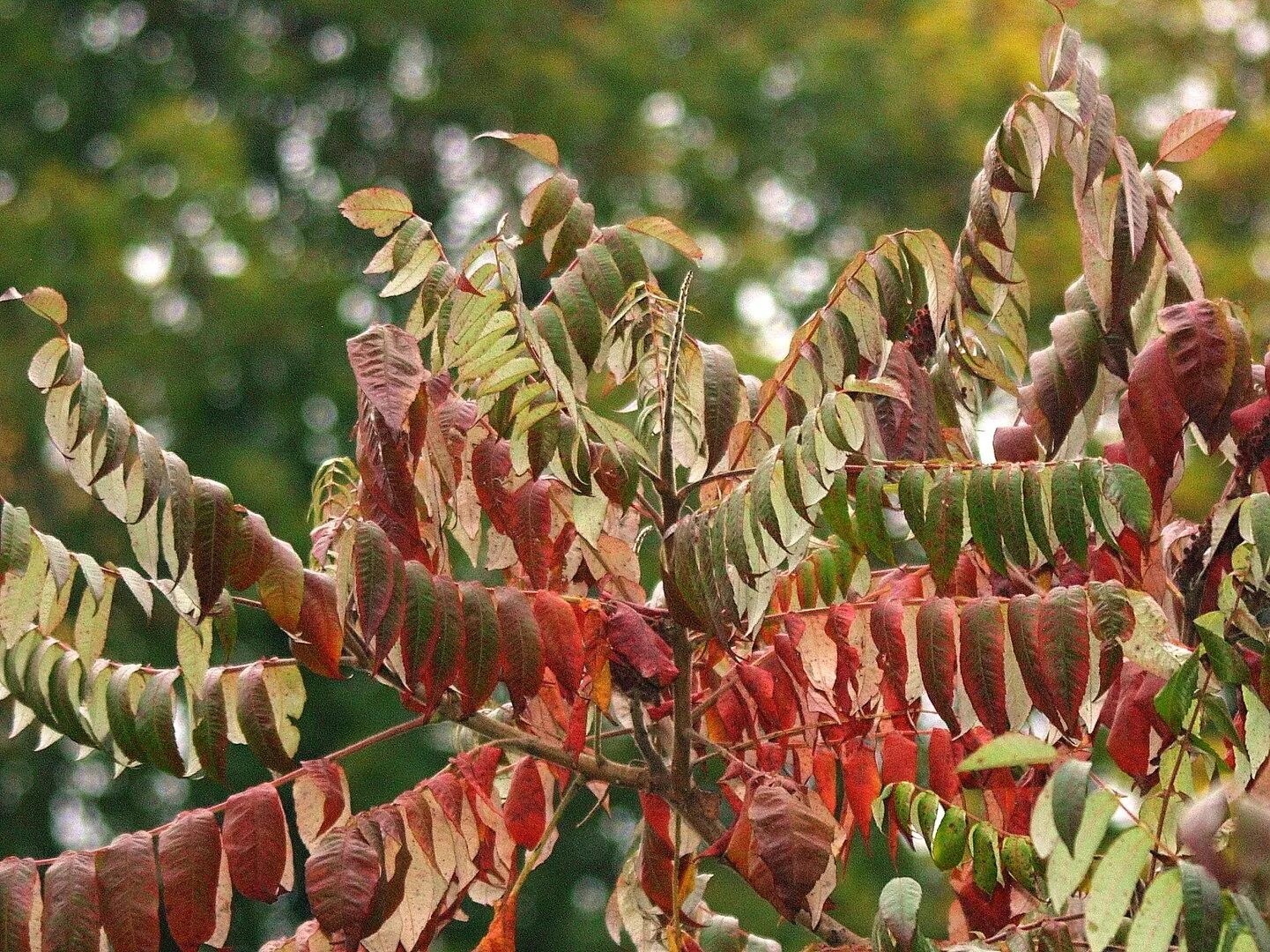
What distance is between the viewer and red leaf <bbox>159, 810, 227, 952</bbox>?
1792 millimetres

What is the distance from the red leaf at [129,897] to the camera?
5.77 ft

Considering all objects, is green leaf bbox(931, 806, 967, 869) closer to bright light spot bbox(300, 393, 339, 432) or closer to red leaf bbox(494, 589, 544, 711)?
red leaf bbox(494, 589, 544, 711)

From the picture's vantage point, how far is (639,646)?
6.38ft

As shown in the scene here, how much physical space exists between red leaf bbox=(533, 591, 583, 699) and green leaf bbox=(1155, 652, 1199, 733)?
0.65m

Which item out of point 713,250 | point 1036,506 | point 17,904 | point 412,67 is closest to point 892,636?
point 1036,506

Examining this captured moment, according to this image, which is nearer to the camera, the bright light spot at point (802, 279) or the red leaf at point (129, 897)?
the red leaf at point (129, 897)

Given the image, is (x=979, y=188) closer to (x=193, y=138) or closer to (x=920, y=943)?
(x=920, y=943)

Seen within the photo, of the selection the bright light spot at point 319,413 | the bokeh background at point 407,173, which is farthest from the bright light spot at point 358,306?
the bright light spot at point 319,413

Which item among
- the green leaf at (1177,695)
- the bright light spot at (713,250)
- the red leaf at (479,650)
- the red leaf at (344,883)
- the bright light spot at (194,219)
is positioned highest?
the green leaf at (1177,695)

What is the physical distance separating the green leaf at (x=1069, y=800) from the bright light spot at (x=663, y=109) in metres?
13.5

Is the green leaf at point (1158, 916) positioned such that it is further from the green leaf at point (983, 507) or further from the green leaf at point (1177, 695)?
the green leaf at point (983, 507)

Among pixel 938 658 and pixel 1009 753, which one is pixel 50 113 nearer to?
pixel 938 658

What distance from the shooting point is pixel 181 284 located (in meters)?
12.1

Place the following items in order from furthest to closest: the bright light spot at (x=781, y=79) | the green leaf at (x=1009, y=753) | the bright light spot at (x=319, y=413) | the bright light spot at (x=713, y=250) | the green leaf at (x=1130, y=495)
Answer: the bright light spot at (x=781, y=79) < the bright light spot at (x=713, y=250) < the bright light spot at (x=319, y=413) < the green leaf at (x=1130, y=495) < the green leaf at (x=1009, y=753)
